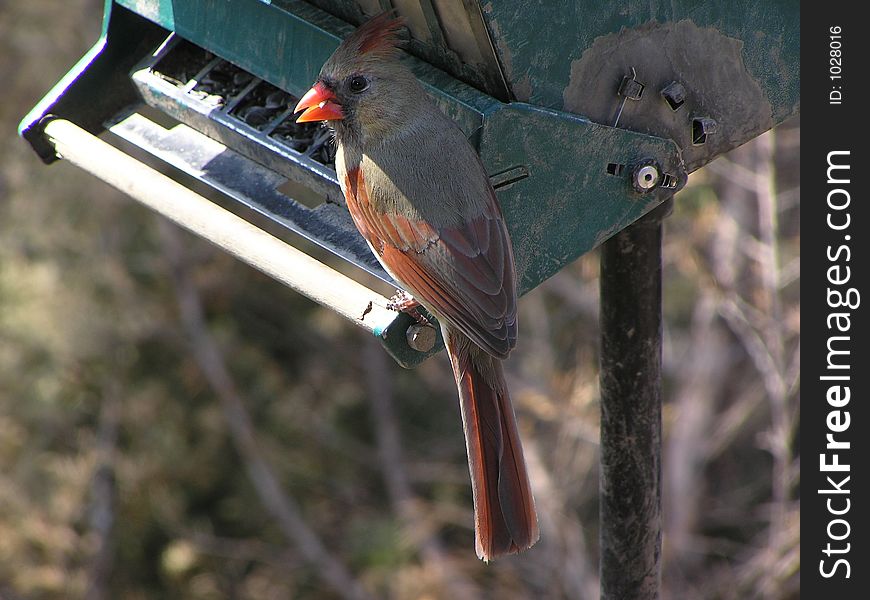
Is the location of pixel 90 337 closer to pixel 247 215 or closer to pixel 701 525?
pixel 247 215

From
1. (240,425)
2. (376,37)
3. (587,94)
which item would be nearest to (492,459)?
(587,94)

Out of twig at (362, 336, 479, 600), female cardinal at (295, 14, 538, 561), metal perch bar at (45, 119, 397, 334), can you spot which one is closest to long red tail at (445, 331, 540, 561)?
female cardinal at (295, 14, 538, 561)

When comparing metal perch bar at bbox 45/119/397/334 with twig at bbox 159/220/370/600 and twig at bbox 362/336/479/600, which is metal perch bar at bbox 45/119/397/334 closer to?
twig at bbox 159/220/370/600

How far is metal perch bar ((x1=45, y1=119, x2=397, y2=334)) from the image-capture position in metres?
2.14

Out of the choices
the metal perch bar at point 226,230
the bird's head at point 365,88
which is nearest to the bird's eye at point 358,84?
the bird's head at point 365,88

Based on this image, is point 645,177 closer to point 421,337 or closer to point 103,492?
point 421,337

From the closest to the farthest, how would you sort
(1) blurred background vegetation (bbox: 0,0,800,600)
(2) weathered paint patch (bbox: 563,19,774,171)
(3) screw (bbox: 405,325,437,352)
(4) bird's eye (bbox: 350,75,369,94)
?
(3) screw (bbox: 405,325,437,352) → (2) weathered paint patch (bbox: 563,19,774,171) → (4) bird's eye (bbox: 350,75,369,94) → (1) blurred background vegetation (bbox: 0,0,800,600)

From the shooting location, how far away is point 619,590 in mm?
2475

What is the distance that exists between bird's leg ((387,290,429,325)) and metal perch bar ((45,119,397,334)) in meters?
0.04

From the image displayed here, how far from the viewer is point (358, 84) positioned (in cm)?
238

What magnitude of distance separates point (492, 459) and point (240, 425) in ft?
8.72

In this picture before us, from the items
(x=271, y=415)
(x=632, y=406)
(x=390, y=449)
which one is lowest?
(x=390, y=449)
